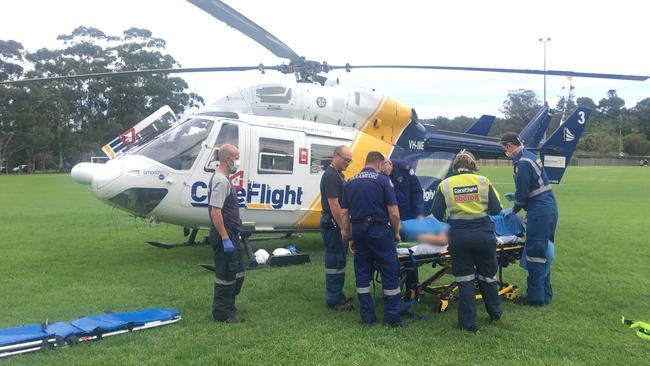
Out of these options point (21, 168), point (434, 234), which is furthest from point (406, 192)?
point (21, 168)

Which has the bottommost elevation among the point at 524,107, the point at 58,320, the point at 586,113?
the point at 58,320

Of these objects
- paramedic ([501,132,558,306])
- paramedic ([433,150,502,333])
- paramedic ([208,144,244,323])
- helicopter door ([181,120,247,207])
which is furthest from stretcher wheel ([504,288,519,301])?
helicopter door ([181,120,247,207])

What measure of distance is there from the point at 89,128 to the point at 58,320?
64.8m

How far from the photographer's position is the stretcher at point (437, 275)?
18.7 feet

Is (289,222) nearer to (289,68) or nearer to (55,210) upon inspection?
(289,68)

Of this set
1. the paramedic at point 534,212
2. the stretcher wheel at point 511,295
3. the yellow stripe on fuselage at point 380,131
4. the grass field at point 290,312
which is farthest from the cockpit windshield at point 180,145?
the stretcher wheel at point 511,295

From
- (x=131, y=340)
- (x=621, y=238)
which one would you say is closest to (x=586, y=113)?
(x=621, y=238)

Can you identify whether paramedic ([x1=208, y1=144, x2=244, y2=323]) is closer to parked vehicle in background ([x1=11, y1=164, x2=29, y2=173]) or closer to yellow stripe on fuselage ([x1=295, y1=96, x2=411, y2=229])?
yellow stripe on fuselage ([x1=295, y1=96, x2=411, y2=229])

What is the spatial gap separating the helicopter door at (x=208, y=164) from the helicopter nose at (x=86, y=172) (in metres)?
1.39

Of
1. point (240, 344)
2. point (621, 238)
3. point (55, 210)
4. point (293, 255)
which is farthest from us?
point (55, 210)

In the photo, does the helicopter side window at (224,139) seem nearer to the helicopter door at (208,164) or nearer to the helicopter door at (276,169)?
the helicopter door at (208,164)

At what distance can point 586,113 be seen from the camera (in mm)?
11305

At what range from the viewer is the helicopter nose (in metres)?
7.61

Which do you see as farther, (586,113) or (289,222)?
(586,113)
